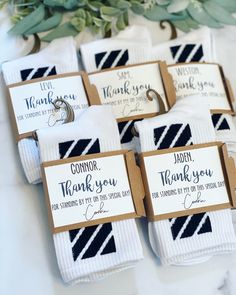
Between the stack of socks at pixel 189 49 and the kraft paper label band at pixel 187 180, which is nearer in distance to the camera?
the kraft paper label band at pixel 187 180

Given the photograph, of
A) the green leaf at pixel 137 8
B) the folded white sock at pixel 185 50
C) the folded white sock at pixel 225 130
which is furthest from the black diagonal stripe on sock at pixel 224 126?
the green leaf at pixel 137 8

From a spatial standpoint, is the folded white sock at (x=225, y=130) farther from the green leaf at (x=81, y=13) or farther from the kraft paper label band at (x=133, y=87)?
the green leaf at (x=81, y=13)

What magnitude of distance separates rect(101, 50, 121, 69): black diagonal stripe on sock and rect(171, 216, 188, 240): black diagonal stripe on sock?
9.0 inches

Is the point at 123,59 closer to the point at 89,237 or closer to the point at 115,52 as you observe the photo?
the point at 115,52

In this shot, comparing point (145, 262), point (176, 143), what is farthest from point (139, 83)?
point (145, 262)

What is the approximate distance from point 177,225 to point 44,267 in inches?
6.1

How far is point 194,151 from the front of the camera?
619mm

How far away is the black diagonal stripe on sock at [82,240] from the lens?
1.88 feet

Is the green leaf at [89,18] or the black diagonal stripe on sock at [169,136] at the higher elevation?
the green leaf at [89,18]

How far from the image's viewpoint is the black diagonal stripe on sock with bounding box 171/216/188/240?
59 centimetres

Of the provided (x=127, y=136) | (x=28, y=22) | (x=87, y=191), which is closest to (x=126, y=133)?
(x=127, y=136)

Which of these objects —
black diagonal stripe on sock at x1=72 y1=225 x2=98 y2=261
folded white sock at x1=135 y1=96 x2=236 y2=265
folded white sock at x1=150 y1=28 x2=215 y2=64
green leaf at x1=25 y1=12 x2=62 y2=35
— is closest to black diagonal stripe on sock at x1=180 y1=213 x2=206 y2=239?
folded white sock at x1=135 y1=96 x2=236 y2=265

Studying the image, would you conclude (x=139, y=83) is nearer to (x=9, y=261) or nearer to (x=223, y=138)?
(x=223, y=138)

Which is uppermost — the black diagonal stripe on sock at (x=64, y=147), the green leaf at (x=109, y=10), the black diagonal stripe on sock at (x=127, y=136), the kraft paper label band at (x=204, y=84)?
the green leaf at (x=109, y=10)
